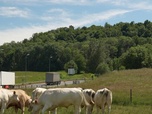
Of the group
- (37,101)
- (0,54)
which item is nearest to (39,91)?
(37,101)

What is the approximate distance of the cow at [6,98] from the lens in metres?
19.5

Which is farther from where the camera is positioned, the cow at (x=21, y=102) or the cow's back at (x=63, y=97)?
the cow at (x=21, y=102)

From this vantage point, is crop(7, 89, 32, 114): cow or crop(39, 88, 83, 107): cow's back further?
crop(7, 89, 32, 114): cow

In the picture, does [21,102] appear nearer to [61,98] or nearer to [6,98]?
[6,98]

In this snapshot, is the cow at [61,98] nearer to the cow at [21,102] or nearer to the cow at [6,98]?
the cow at [6,98]

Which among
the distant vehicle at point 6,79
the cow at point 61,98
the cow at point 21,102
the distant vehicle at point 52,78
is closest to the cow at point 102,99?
the cow at point 21,102

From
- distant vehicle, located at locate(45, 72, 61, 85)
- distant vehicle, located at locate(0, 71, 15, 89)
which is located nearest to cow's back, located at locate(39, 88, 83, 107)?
distant vehicle, located at locate(0, 71, 15, 89)

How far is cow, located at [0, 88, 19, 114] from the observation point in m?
19.5

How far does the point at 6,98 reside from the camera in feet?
65.2

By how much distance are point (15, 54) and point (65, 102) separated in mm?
174006

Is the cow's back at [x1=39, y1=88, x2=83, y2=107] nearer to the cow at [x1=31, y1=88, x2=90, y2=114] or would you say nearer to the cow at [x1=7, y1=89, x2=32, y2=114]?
the cow at [x1=31, y1=88, x2=90, y2=114]

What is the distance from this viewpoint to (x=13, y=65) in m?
188

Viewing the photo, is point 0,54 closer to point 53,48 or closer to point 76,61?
point 53,48

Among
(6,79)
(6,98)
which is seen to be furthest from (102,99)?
(6,79)
